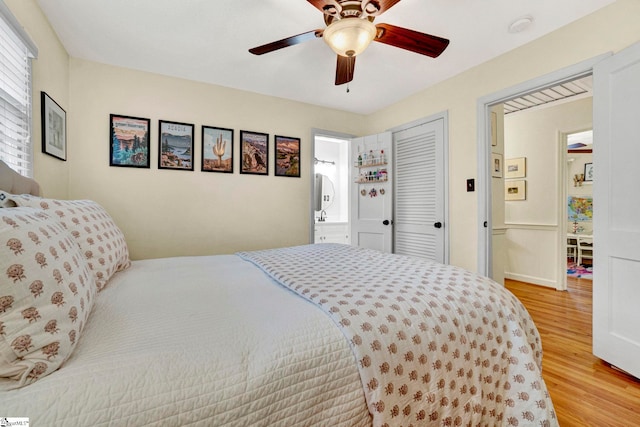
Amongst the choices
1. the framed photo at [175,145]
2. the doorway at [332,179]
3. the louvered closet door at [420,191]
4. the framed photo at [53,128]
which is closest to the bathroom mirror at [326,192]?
the doorway at [332,179]

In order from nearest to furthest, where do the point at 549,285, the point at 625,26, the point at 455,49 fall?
the point at 625,26 < the point at 455,49 < the point at 549,285

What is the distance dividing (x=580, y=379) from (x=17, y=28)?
3.84 meters

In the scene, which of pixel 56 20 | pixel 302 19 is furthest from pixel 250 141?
pixel 56 20

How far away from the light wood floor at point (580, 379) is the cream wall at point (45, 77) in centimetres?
349

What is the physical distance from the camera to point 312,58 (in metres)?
2.43

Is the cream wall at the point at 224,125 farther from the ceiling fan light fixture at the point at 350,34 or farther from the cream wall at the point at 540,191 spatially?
the cream wall at the point at 540,191

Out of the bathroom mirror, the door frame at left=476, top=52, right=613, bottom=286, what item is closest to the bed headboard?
the door frame at left=476, top=52, right=613, bottom=286

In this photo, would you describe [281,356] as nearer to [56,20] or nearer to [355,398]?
[355,398]

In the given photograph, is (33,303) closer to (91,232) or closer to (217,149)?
(91,232)

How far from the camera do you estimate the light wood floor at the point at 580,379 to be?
145 centimetres

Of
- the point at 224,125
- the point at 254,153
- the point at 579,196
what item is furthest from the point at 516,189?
the point at 224,125

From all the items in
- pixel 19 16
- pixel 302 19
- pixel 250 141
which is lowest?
pixel 250 141

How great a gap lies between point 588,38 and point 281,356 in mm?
2813

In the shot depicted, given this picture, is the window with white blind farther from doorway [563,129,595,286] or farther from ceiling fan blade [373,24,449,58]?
doorway [563,129,595,286]
